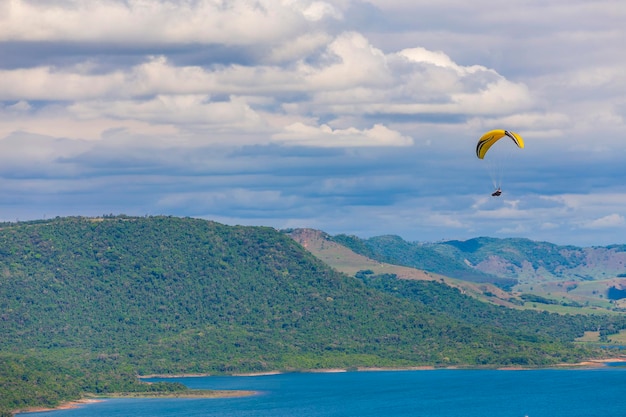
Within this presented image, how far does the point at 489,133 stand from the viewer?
504 ft

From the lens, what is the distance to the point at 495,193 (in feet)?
484

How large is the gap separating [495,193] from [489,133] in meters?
9.81

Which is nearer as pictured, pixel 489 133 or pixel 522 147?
pixel 522 147

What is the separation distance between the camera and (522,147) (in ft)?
455

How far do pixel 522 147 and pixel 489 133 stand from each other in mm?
15285

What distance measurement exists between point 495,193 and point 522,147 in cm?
1026
